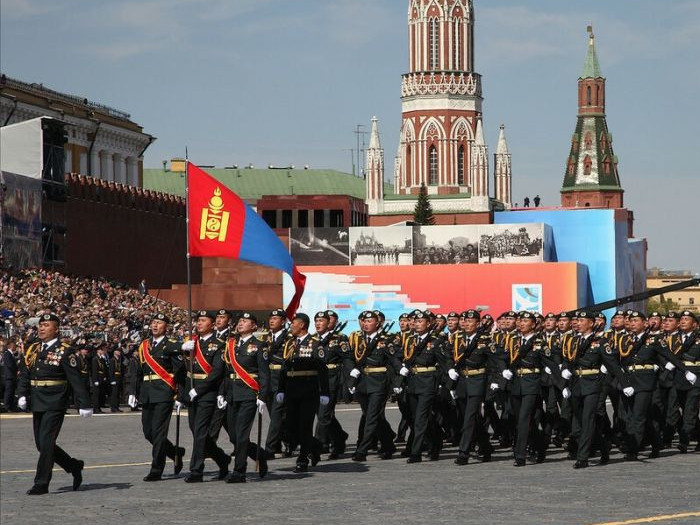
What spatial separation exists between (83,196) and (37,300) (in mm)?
31577

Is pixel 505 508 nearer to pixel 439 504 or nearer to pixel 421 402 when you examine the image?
pixel 439 504

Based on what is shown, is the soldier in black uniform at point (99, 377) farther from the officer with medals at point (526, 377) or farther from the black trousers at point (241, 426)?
the black trousers at point (241, 426)

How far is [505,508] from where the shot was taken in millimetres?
15391

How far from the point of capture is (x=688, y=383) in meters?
22.7

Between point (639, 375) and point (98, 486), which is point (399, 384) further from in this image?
point (98, 486)

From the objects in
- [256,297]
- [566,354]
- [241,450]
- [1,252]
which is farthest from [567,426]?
[256,297]

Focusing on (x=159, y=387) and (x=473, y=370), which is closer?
(x=159, y=387)

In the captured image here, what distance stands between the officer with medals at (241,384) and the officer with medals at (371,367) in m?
3.09

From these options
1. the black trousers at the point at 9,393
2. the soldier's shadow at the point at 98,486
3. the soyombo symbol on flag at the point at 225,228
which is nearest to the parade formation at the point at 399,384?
the soldier's shadow at the point at 98,486

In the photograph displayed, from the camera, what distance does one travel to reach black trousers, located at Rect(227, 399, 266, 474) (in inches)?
723

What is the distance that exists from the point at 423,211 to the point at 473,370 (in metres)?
116

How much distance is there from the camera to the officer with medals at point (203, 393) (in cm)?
1844

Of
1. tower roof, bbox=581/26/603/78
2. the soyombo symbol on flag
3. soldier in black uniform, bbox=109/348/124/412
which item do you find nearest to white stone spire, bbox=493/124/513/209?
tower roof, bbox=581/26/603/78

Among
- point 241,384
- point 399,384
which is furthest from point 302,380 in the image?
point 399,384
